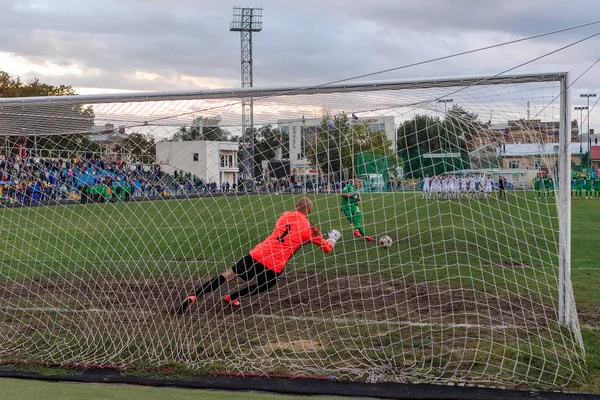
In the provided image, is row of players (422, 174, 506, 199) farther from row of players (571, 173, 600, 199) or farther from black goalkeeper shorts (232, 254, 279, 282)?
row of players (571, 173, 600, 199)

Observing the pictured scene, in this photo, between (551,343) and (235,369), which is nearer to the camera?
(235,369)

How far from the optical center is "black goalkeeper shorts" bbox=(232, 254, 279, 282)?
722cm

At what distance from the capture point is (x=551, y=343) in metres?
6.18

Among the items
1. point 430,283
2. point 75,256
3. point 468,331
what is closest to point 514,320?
point 468,331

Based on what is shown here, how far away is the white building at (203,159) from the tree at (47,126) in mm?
997

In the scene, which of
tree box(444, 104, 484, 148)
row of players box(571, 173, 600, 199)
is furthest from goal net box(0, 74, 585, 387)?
row of players box(571, 173, 600, 199)

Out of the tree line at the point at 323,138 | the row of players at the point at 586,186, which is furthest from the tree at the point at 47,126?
the row of players at the point at 586,186

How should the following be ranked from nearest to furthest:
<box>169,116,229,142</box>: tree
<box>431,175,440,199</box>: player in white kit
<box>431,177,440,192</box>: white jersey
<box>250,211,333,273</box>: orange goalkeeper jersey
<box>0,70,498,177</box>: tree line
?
<box>0,70,498,177</box>: tree line → <box>169,116,229,142</box>: tree → <box>250,211,333,273</box>: orange goalkeeper jersey → <box>431,175,440,199</box>: player in white kit → <box>431,177,440,192</box>: white jersey

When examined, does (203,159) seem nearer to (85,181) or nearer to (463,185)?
(85,181)

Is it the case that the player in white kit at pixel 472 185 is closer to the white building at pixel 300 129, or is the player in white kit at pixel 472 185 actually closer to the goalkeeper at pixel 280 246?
the white building at pixel 300 129

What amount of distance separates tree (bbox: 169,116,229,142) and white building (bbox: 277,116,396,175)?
2.13 ft

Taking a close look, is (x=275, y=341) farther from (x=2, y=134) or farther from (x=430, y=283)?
(x=2, y=134)

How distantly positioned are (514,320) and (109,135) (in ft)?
16.1

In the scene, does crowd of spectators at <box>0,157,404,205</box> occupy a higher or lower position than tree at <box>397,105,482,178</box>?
lower
